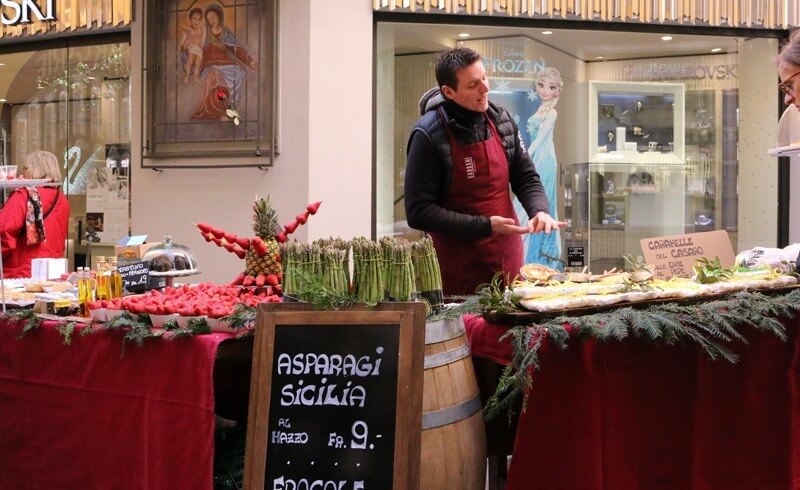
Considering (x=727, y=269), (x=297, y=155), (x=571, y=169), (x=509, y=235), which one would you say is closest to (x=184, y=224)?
(x=297, y=155)

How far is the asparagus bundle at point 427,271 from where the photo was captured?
11.6ft

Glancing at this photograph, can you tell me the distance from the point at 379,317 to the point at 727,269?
1.82 meters

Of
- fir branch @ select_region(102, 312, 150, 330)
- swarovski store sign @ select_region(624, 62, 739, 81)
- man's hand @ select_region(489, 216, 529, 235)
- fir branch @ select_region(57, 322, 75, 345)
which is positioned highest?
swarovski store sign @ select_region(624, 62, 739, 81)

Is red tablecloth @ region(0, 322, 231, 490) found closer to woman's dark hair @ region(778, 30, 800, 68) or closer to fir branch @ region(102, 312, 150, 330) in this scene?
fir branch @ region(102, 312, 150, 330)

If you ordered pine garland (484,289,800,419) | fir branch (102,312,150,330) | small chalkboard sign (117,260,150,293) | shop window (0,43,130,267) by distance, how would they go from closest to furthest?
pine garland (484,289,800,419)
fir branch (102,312,150,330)
small chalkboard sign (117,260,150,293)
shop window (0,43,130,267)

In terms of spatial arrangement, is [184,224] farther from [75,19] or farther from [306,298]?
[306,298]

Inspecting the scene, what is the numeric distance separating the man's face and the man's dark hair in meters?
0.02

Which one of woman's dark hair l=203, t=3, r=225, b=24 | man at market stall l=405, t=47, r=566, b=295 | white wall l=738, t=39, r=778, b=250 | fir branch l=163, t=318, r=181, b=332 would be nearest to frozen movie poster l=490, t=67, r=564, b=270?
white wall l=738, t=39, r=778, b=250

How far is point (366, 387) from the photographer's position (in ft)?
10.7

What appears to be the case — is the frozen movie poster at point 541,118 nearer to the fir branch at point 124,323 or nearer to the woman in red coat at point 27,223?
the woman in red coat at point 27,223

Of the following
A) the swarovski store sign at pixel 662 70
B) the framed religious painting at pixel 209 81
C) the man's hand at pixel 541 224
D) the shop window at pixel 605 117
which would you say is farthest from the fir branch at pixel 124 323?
the swarovski store sign at pixel 662 70

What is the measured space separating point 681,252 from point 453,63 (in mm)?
1424

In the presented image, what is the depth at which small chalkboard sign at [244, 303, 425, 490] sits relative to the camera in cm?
321

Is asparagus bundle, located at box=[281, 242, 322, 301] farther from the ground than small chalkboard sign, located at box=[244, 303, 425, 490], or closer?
farther from the ground
